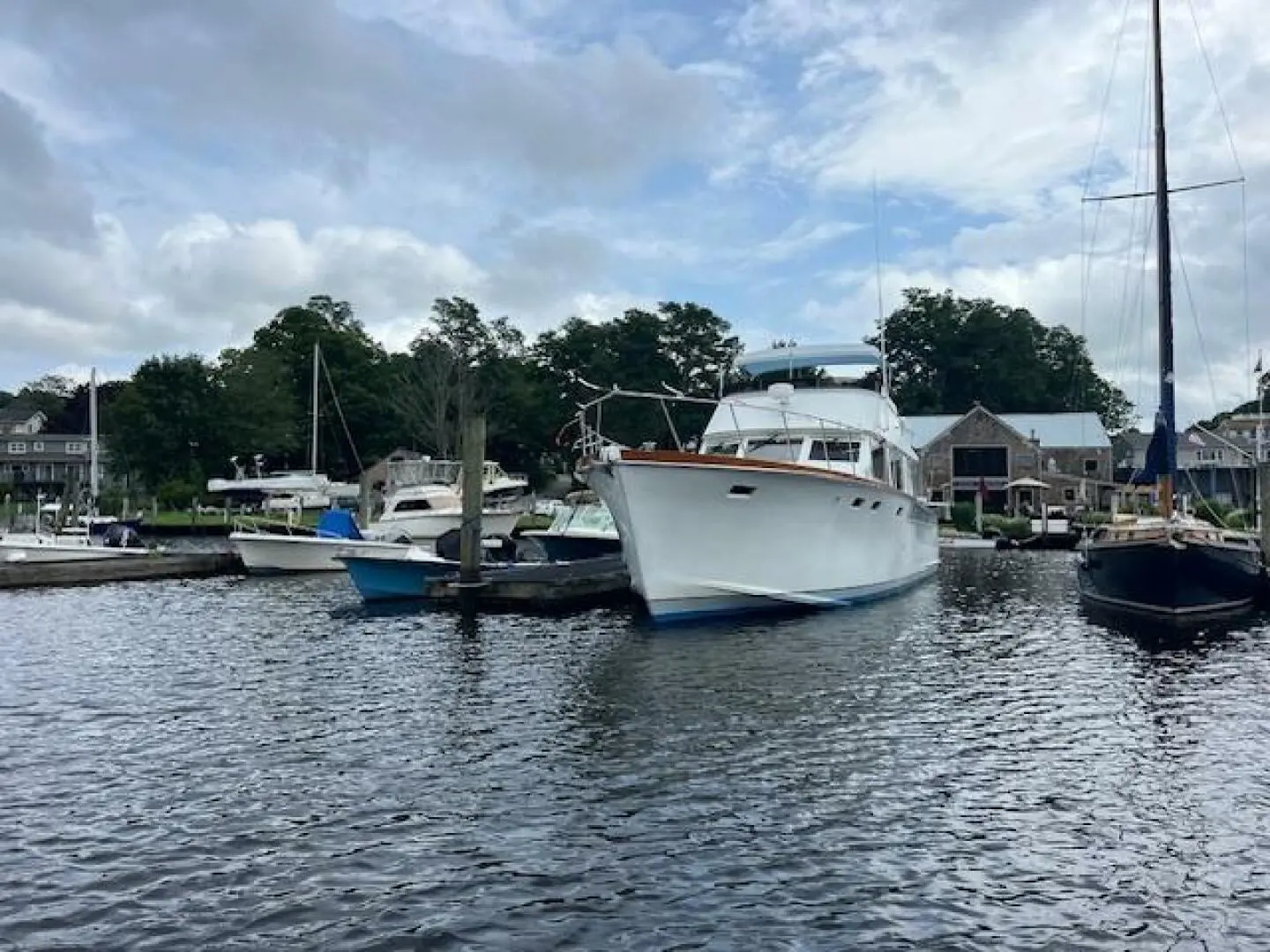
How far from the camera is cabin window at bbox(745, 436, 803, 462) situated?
24094mm

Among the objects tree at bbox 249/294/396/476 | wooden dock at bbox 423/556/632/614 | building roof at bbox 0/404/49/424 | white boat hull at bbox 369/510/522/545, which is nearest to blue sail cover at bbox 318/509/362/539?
wooden dock at bbox 423/556/632/614

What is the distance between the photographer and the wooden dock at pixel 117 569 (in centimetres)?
3030

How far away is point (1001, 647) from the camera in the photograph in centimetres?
1902

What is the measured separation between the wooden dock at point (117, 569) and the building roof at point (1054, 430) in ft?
179

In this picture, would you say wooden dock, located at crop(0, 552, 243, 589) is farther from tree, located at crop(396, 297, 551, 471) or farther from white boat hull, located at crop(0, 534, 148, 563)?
tree, located at crop(396, 297, 551, 471)

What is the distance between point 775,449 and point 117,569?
20320 millimetres

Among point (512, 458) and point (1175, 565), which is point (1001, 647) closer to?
point (1175, 565)

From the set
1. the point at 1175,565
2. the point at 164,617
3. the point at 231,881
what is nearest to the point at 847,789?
the point at 231,881

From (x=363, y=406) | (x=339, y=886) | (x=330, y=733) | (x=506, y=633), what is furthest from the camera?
(x=363, y=406)

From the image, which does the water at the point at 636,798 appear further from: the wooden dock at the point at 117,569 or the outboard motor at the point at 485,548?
the wooden dock at the point at 117,569

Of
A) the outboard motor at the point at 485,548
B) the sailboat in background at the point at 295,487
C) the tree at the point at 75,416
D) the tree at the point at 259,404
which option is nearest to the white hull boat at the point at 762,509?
the outboard motor at the point at 485,548

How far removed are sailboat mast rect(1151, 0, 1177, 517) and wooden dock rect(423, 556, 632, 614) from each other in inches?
471

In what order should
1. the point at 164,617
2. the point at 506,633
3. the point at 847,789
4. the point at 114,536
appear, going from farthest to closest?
the point at 114,536, the point at 164,617, the point at 506,633, the point at 847,789

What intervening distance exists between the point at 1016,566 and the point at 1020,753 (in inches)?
1157
